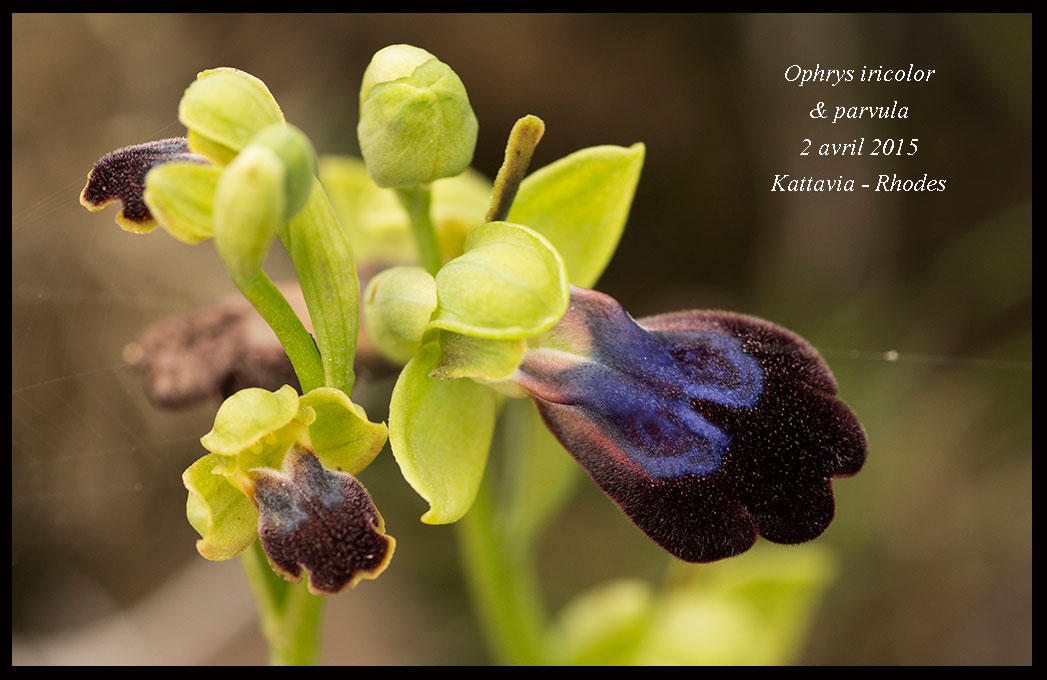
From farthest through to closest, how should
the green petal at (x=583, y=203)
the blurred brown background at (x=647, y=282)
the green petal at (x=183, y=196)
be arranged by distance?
the blurred brown background at (x=647, y=282) < the green petal at (x=583, y=203) < the green petal at (x=183, y=196)

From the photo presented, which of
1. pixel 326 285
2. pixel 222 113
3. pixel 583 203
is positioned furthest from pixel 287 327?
pixel 583 203

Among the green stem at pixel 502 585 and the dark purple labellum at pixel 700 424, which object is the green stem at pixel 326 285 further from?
the green stem at pixel 502 585

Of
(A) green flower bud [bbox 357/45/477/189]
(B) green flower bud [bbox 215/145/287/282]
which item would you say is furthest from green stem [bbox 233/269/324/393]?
(A) green flower bud [bbox 357/45/477/189]

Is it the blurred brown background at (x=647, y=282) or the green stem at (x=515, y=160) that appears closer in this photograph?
the green stem at (x=515, y=160)

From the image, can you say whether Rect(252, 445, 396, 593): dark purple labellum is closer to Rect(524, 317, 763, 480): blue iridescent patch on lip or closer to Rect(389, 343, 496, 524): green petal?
Rect(389, 343, 496, 524): green petal

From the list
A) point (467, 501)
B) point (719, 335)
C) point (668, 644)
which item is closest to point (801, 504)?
point (719, 335)

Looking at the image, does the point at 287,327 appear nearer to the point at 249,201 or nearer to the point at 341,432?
the point at 341,432

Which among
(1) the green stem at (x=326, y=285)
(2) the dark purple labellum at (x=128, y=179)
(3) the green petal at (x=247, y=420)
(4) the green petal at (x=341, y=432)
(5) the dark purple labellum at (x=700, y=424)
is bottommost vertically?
(5) the dark purple labellum at (x=700, y=424)

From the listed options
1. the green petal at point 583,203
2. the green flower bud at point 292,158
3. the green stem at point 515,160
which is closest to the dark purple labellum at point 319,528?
the green flower bud at point 292,158
